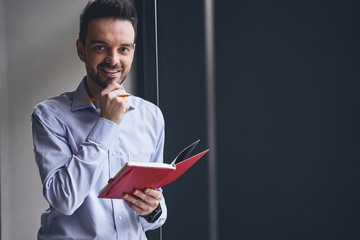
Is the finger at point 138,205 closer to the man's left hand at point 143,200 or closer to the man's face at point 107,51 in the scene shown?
the man's left hand at point 143,200

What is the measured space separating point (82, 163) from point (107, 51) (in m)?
0.46

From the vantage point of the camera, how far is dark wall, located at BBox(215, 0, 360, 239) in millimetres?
1121

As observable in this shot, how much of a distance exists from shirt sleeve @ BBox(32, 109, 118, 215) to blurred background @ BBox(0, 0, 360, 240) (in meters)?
0.57

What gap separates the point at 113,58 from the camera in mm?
1355

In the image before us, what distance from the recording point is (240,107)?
1.47 metres

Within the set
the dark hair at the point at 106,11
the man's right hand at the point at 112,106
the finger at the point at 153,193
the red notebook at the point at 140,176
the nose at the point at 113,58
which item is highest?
the dark hair at the point at 106,11

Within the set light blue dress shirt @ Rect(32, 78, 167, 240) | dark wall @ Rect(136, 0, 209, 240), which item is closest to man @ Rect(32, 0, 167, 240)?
light blue dress shirt @ Rect(32, 78, 167, 240)

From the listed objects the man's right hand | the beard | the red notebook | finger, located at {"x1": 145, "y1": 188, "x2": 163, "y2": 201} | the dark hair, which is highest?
the dark hair

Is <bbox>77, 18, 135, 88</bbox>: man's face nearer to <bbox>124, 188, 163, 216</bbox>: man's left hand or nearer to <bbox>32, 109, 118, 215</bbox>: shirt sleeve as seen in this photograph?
<bbox>32, 109, 118, 215</bbox>: shirt sleeve

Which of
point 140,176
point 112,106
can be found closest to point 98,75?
point 112,106

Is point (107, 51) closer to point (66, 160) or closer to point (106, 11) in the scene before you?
point (106, 11)

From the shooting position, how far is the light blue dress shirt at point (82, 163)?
115cm

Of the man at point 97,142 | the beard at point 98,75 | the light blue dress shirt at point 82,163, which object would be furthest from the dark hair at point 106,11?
the light blue dress shirt at point 82,163

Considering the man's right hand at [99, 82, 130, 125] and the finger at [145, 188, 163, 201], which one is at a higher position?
the man's right hand at [99, 82, 130, 125]
